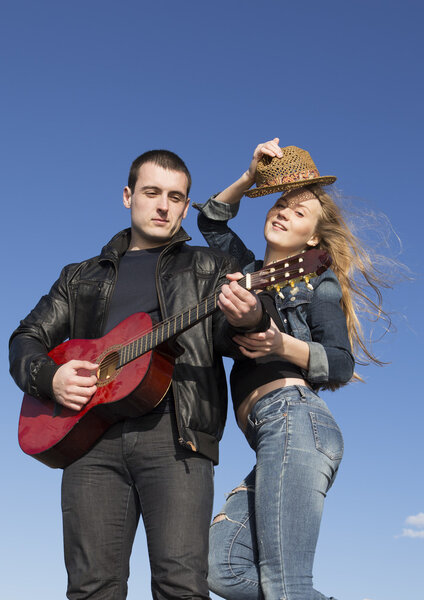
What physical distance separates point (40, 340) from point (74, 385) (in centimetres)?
59

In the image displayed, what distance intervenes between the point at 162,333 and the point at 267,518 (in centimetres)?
114

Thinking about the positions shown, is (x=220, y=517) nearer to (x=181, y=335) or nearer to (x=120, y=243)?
(x=181, y=335)

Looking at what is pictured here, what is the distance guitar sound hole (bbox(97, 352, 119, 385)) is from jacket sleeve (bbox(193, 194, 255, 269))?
4.26ft

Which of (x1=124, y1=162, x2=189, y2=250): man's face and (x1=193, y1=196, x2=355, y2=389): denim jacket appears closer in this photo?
(x1=193, y1=196, x2=355, y2=389): denim jacket

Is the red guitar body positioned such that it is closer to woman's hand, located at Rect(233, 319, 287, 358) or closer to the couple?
the couple

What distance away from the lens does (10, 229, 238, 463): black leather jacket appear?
13.3 feet

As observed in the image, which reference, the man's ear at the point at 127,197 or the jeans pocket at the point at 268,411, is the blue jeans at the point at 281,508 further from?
the man's ear at the point at 127,197

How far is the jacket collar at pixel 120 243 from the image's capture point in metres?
4.60

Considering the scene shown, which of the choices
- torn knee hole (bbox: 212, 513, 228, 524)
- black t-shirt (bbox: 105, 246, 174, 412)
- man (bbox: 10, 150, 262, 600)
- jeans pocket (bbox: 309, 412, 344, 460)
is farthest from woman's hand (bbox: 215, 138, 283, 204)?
torn knee hole (bbox: 212, 513, 228, 524)

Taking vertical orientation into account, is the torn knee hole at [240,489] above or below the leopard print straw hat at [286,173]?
below

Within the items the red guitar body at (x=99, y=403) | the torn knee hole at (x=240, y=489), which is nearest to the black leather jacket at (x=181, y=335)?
the red guitar body at (x=99, y=403)

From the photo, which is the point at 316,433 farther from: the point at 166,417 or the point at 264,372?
the point at 166,417

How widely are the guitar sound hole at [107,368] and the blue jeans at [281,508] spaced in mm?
851

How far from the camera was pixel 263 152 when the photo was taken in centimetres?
490
